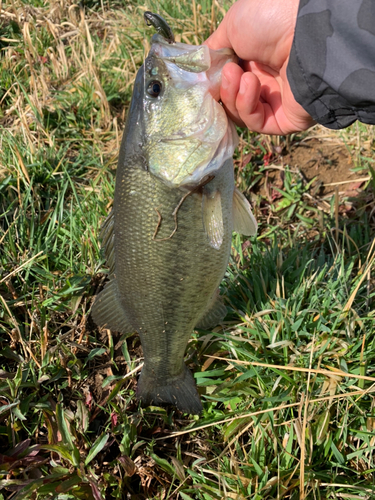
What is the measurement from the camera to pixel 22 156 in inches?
141

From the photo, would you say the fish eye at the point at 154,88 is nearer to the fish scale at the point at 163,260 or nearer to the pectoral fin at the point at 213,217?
the fish scale at the point at 163,260

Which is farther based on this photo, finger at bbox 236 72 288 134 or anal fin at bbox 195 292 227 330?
anal fin at bbox 195 292 227 330

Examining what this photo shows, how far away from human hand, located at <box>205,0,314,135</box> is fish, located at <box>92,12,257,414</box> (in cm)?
10

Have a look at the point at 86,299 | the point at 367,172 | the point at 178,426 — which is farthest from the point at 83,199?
the point at 367,172

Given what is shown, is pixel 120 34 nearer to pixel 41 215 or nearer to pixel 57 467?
pixel 41 215

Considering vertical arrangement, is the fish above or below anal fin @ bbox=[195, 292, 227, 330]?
above

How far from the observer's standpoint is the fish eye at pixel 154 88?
1951 millimetres

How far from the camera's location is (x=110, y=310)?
2215mm

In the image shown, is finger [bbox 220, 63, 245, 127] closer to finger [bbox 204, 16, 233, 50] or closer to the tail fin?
finger [bbox 204, 16, 233, 50]

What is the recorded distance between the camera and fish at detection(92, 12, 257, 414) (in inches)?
75.5

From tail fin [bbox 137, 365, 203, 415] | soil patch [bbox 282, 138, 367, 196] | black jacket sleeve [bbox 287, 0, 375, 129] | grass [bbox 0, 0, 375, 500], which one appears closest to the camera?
black jacket sleeve [bbox 287, 0, 375, 129]

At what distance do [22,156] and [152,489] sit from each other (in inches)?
108

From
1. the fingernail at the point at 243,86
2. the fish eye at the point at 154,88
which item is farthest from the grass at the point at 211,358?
the fish eye at the point at 154,88

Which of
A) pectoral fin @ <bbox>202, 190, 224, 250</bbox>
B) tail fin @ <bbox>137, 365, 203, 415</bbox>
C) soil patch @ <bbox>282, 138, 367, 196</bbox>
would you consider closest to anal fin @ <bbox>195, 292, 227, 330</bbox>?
tail fin @ <bbox>137, 365, 203, 415</bbox>
